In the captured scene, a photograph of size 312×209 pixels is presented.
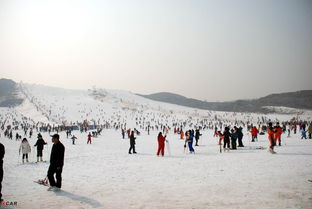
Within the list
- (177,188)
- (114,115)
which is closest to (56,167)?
(177,188)

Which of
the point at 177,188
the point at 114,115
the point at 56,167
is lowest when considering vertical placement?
the point at 177,188

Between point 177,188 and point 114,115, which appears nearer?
point 177,188

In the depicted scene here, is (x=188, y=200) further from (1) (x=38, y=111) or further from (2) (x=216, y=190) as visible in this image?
(1) (x=38, y=111)

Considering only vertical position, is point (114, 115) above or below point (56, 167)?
above

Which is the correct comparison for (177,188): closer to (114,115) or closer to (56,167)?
(56,167)

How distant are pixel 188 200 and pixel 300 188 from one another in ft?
9.88

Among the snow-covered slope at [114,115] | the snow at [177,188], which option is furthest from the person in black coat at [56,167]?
the snow-covered slope at [114,115]

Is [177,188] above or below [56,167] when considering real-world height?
below

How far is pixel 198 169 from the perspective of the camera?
33.1ft

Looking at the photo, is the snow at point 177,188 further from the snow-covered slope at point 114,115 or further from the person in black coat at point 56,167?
the snow-covered slope at point 114,115

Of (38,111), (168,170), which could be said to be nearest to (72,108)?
(38,111)

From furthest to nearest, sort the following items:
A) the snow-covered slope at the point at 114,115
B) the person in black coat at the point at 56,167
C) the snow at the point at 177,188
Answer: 1. the snow-covered slope at the point at 114,115
2. the person in black coat at the point at 56,167
3. the snow at the point at 177,188

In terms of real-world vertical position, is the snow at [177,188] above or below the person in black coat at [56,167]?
below

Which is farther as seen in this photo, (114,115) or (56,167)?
(114,115)
